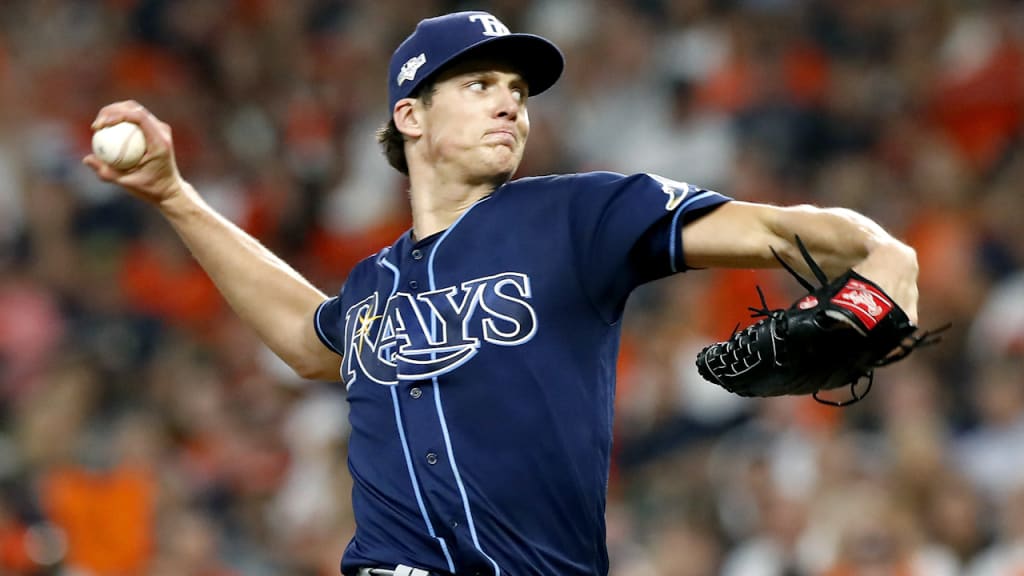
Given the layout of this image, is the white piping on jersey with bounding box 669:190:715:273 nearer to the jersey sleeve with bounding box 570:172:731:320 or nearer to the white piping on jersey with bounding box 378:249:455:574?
the jersey sleeve with bounding box 570:172:731:320

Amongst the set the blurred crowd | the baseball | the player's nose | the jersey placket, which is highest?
the baseball

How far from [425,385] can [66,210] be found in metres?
5.70

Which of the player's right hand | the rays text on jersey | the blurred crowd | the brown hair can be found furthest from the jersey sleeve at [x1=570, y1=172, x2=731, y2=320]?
the blurred crowd

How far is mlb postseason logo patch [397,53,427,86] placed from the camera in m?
3.33

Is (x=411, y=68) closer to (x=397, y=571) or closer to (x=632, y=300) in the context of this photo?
(x=397, y=571)

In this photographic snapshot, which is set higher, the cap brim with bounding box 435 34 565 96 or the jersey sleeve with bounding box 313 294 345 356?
the cap brim with bounding box 435 34 565 96

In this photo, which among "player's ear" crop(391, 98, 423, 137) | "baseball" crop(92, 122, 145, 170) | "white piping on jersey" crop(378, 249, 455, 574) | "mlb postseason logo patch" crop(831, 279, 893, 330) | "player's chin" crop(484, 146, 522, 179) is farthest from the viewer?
"baseball" crop(92, 122, 145, 170)

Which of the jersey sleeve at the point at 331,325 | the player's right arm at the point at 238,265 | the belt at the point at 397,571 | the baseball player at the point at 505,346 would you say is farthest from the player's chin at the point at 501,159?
the belt at the point at 397,571

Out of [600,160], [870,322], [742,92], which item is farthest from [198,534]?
[870,322]

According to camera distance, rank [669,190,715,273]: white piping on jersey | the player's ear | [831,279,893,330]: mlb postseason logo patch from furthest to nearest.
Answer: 1. the player's ear
2. [669,190,715,273]: white piping on jersey
3. [831,279,893,330]: mlb postseason logo patch

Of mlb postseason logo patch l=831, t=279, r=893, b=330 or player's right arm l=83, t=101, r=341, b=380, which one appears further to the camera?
player's right arm l=83, t=101, r=341, b=380

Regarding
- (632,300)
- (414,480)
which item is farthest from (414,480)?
(632,300)

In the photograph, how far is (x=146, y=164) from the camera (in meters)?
3.68

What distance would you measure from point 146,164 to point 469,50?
0.97 meters
